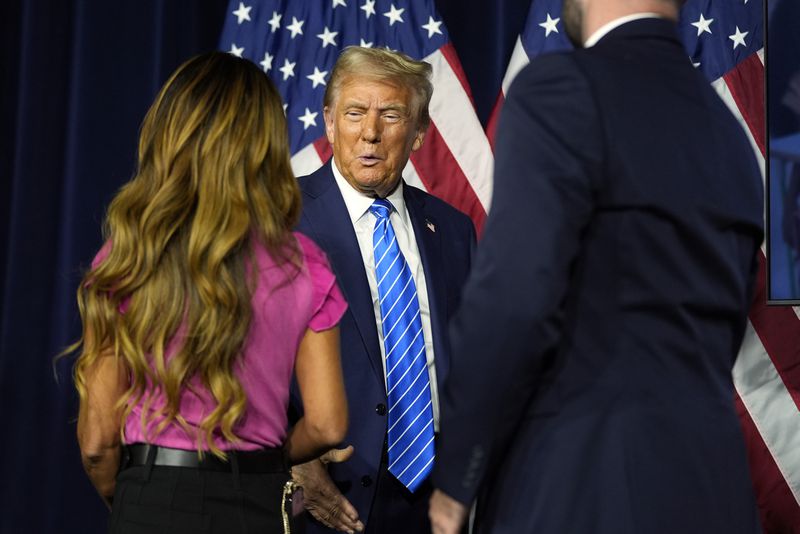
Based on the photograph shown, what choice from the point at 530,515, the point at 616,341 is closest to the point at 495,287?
the point at 616,341

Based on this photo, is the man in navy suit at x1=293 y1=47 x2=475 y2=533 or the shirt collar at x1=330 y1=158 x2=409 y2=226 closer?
the man in navy suit at x1=293 y1=47 x2=475 y2=533

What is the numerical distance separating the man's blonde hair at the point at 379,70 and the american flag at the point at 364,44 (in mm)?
776

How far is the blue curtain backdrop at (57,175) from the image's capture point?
11.0ft

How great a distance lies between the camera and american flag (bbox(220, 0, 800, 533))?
302 centimetres

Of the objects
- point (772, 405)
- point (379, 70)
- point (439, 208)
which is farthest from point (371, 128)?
point (772, 405)

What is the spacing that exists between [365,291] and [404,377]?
0.22 meters

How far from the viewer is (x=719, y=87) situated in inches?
123

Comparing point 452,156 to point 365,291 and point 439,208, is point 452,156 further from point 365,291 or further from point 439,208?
point 365,291

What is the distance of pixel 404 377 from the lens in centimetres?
225

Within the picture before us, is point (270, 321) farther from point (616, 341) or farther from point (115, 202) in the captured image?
point (616, 341)

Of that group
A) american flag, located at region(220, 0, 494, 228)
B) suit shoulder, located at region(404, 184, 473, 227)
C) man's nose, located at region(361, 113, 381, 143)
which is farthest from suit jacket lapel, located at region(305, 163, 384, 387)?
american flag, located at region(220, 0, 494, 228)

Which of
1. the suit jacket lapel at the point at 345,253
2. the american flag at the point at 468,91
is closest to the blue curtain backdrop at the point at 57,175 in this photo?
the american flag at the point at 468,91

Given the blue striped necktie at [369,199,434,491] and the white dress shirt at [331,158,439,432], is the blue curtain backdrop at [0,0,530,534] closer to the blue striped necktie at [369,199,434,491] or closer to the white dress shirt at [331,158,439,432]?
the white dress shirt at [331,158,439,432]

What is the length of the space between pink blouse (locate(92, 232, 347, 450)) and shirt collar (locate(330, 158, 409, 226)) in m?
0.86
